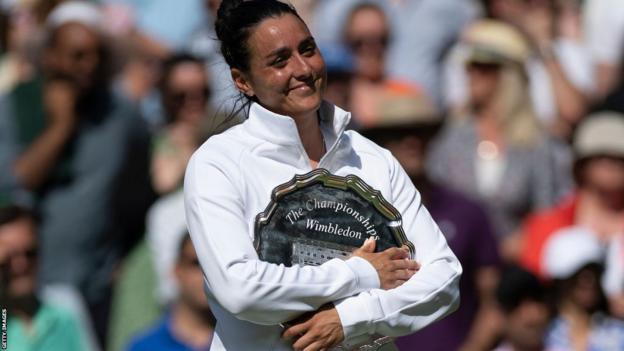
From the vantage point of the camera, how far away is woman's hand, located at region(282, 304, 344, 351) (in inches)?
158

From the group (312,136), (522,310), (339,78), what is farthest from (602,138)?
(312,136)

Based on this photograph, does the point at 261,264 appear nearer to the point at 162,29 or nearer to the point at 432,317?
the point at 432,317

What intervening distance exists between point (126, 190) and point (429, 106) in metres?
1.81

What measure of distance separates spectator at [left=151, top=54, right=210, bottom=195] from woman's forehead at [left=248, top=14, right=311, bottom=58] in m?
4.25

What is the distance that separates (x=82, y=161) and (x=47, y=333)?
5.53ft

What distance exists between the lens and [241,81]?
14.2 feet

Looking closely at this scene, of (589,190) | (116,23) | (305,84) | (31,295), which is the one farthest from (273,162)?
(116,23)

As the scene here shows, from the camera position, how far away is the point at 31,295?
7.09 metres

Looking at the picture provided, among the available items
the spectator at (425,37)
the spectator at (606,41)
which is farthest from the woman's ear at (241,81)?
the spectator at (606,41)

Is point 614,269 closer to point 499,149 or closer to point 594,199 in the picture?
point 594,199

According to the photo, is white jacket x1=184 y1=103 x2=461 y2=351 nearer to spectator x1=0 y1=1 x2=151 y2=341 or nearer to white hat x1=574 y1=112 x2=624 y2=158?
white hat x1=574 y1=112 x2=624 y2=158

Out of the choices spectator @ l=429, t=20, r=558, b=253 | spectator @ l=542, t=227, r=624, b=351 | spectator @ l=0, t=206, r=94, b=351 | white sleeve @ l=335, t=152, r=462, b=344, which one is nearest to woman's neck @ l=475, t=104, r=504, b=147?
spectator @ l=429, t=20, r=558, b=253

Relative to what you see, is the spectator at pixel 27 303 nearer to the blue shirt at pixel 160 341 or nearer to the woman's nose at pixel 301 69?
the blue shirt at pixel 160 341

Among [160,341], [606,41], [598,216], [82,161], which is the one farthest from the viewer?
[606,41]
